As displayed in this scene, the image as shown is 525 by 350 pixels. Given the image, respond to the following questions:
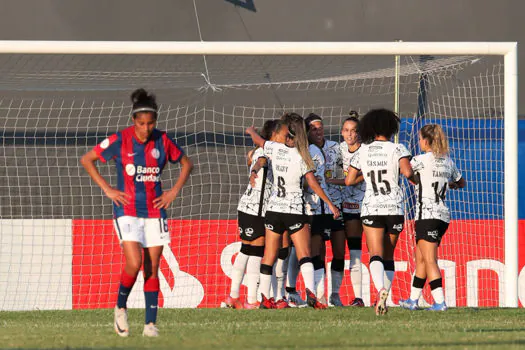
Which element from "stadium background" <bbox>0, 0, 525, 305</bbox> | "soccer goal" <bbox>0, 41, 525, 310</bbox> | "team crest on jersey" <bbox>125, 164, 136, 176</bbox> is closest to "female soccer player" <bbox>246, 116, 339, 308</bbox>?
"soccer goal" <bbox>0, 41, 525, 310</bbox>

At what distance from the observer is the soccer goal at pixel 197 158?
500 inches

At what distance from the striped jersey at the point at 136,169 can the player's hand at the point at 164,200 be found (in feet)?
0.11

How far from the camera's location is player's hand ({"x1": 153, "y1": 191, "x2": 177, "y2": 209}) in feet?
22.2

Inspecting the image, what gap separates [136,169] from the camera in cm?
682

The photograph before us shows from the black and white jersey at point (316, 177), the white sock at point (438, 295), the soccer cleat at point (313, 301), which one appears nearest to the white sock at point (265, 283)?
the soccer cleat at point (313, 301)

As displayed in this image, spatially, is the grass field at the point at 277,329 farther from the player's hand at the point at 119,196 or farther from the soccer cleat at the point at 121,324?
the player's hand at the point at 119,196

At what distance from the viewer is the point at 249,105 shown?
1518 cm

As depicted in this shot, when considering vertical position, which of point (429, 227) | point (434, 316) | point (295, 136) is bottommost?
point (434, 316)

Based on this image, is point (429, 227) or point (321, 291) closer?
point (429, 227)

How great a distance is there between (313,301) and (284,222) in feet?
2.65

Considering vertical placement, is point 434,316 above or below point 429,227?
below

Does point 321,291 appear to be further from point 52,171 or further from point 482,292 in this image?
point 52,171

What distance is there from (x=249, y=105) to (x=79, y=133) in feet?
8.69
